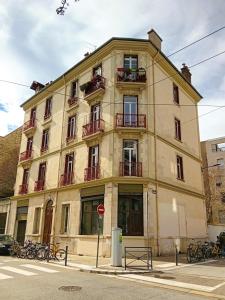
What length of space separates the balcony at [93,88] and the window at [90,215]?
7006 mm

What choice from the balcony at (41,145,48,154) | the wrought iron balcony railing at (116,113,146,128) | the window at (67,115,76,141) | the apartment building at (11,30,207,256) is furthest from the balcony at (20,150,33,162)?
the wrought iron balcony railing at (116,113,146,128)

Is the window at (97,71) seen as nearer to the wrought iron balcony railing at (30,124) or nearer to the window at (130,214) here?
the wrought iron balcony railing at (30,124)

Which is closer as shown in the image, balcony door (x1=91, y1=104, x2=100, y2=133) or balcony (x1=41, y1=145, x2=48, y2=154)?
balcony door (x1=91, y1=104, x2=100, y2=133)

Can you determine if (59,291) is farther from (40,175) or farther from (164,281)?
(40,175)

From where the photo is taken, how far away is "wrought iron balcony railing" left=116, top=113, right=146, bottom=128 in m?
18.4

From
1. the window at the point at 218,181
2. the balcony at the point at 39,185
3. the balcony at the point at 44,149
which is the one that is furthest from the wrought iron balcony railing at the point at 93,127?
the window at the point at 218,181

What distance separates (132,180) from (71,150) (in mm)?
6269

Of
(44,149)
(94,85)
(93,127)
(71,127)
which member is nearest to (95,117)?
(93,127)

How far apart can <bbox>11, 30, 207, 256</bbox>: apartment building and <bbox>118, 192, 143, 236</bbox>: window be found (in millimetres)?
57

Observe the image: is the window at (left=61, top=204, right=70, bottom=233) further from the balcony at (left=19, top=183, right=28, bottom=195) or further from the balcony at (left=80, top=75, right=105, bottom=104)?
the balcony at (left=80, top=75, right=105, bottom=104)

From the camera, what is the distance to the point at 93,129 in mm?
19812

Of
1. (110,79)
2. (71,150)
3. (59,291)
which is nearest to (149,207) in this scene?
(71,150)

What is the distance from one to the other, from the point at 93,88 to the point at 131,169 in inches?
268

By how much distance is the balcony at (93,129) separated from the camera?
62.5 ft
